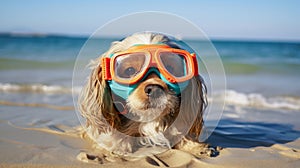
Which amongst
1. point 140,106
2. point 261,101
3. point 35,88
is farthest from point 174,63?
point 35,88

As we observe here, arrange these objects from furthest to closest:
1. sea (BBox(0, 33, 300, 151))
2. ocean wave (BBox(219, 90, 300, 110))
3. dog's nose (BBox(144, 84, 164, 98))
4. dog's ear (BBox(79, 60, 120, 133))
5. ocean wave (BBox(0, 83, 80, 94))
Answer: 1. ocean wave (BBox(0, 83, 80, 94))
2. ocean wave (BBox(219, 90, 300, 110))
3. sea (BBox(0, 33, 300, 151))
4. dog's ear (BBox(79, 60, 120, 133))
5. dog's nose (BBox(144, 84, 164, 98))

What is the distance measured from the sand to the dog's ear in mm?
254

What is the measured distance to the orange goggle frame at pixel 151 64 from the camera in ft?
9.11

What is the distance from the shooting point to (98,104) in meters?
3.02

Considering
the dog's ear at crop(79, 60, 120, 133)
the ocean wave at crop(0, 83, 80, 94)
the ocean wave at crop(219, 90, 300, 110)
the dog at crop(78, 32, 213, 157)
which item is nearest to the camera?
the dog at crop(78, 32, 213, 157)

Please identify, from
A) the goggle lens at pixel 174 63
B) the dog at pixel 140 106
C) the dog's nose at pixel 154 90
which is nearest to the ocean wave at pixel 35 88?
the dog at pixel 140 106

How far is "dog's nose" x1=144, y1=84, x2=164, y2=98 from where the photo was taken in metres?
2.69

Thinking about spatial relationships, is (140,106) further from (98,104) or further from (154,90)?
(98,104)

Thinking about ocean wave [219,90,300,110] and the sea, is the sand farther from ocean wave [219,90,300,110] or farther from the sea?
ocean wave [219,90,300,110]

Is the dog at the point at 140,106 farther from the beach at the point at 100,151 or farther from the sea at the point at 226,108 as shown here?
the sea at the point at 226,108

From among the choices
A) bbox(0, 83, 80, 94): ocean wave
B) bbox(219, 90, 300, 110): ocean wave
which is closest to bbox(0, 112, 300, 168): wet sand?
bbox(219, 90, 300, 110): ocean wave

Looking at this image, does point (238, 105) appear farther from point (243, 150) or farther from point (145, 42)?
point (145, 42)

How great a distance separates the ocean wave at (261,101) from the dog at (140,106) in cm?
288

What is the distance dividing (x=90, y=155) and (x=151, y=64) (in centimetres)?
86
